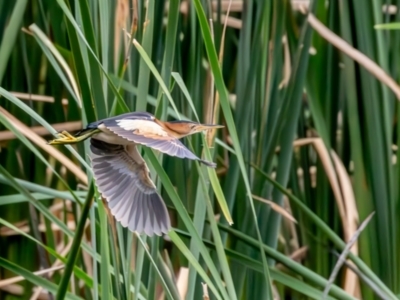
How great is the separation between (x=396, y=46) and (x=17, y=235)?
644 mm

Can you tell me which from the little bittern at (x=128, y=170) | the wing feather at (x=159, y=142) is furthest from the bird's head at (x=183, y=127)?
the wing feather at (x=159, y=142)

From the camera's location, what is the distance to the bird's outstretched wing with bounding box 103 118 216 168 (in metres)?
0.55

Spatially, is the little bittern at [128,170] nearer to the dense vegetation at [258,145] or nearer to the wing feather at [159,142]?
the wing feather at [159,142]

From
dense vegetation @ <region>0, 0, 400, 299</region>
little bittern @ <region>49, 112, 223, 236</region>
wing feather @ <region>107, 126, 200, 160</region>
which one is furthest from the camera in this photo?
dense vegetation @ <region>0, 0, 400, 299</region>

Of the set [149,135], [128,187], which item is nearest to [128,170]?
[128,187]

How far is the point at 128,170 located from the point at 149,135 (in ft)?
0.51

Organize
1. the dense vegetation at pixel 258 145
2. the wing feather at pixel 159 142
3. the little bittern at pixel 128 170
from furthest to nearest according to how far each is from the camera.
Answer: the dense vegetation at pixel 258 145 → the little bittern at pixel 128 170 → the wing feather at pixel 159 142

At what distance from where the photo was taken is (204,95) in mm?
1134

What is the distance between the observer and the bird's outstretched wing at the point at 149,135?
55 cm

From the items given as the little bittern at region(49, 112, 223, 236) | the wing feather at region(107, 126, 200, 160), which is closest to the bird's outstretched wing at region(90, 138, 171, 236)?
the little bittern at region(49, 112, 223, 236)

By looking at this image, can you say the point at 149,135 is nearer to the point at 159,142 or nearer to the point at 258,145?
the point at 159,142

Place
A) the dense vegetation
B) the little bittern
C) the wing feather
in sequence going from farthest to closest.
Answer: the dense vegetation → the little bittern → the wing feather

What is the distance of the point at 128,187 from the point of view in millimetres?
755

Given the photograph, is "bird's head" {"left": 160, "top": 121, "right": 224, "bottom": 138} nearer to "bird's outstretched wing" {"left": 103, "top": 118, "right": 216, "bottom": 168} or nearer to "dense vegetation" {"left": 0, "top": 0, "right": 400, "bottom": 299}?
"bird's outstretched wing" {"left": 103, "top": 118, "right": 216, "bottom": 168}
